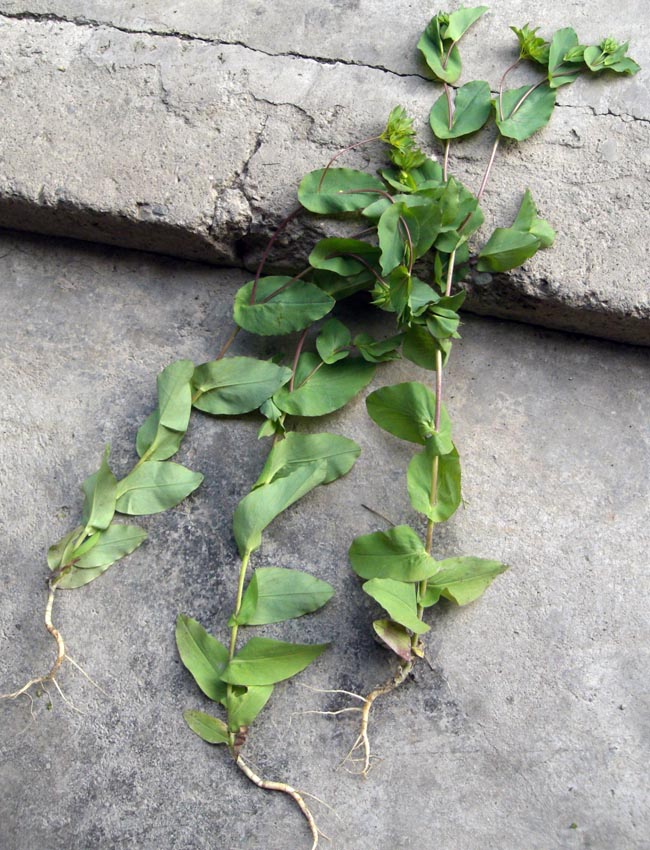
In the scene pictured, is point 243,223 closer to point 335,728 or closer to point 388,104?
point 388,104

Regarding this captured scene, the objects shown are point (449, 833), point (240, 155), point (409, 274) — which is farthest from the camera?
point (240, 155)

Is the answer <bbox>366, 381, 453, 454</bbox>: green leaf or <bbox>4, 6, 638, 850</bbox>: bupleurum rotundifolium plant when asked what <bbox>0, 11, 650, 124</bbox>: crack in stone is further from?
<bbox>366, 381, 453, 454</bbox>: green leaf

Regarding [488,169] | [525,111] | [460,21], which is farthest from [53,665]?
[460,21]

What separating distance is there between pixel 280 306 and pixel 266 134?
13.9 inches

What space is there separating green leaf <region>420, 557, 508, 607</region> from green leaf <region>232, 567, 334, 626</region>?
0.16 m

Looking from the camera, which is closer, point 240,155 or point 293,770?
point 293,770

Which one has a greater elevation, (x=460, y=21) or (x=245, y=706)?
(x=460, y=21)

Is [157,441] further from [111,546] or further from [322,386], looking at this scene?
[322,386]

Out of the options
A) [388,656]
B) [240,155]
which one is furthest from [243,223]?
[388,656]

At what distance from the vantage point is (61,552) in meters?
1.30

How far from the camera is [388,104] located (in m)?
1.50

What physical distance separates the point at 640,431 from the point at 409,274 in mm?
490

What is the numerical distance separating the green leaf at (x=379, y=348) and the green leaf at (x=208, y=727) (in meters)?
0.62

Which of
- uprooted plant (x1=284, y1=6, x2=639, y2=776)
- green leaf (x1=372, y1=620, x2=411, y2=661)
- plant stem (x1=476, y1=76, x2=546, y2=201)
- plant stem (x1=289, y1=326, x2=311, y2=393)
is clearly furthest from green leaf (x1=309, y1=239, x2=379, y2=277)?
green leaf (x1=372, y1=620, x2=411, y2=661)
